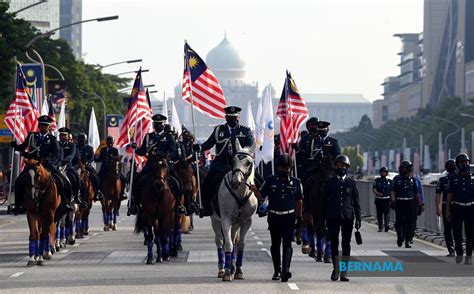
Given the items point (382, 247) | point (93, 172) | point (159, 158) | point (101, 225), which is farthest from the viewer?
point (101, 225)

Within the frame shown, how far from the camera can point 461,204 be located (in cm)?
2562

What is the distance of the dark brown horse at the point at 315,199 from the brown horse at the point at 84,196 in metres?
7.30

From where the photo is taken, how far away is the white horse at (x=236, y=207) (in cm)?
2083

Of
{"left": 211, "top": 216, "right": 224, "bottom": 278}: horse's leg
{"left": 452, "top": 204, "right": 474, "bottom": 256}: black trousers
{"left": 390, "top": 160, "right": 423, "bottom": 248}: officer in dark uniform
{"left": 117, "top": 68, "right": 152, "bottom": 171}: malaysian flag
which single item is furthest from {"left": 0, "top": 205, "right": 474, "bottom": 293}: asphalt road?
{"left": 117, "top": 68, "right": 152, "bottom": 171}: malaysian flag

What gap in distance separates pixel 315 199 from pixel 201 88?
3.16 metres

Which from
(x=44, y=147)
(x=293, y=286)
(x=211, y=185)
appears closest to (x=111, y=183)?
(x=44, y=147)

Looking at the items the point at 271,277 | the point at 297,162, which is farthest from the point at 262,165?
the point at 271,277

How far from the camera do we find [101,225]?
42.6m

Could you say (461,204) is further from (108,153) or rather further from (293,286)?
(108,153)

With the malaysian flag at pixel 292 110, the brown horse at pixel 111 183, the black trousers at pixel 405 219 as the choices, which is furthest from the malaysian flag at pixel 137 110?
the black trousers at pixel 405 219

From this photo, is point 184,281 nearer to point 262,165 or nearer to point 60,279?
point 60,279

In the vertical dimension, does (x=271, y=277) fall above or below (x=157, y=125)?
below

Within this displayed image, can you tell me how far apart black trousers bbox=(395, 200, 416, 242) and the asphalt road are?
345 mm

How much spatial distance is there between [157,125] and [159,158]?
110 centimetres
